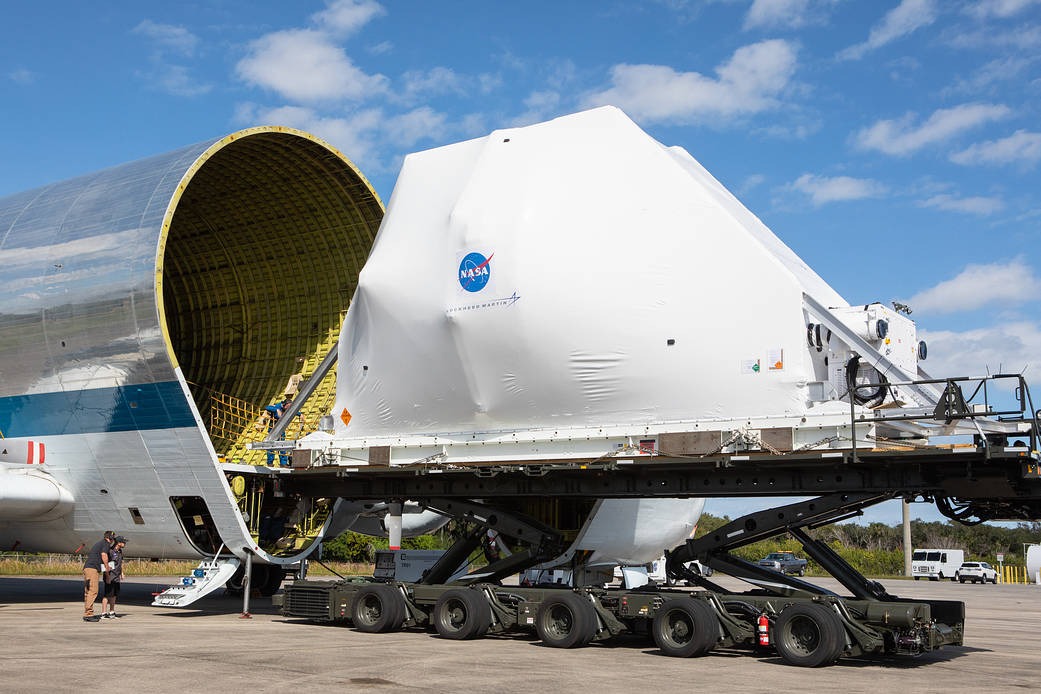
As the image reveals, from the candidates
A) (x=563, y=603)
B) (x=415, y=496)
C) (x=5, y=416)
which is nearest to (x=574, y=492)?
(x=563, y=603)

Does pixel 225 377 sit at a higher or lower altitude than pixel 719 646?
higher

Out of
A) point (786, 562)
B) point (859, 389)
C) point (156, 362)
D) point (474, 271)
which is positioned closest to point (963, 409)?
→ point (859, 389)

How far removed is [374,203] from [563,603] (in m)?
13.6

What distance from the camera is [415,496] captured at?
18734mm

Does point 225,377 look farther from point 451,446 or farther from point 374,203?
point 451,446

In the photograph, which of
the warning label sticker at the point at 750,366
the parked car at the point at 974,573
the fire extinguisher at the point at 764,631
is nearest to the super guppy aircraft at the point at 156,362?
the fire extinguisher at the point at 764,631

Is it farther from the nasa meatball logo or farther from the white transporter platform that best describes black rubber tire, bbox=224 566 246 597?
the nasa meatball logo

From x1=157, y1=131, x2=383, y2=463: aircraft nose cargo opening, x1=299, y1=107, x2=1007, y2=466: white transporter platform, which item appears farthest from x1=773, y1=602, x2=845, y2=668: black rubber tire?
x1=157, y1=131, x2=383, y2=463: aircraft nose cargo opening

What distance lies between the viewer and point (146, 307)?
70.1ft

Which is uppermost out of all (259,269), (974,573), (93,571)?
(259,269)

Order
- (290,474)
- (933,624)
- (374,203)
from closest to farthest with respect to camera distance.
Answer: (933,624), (290,474), (374,203)

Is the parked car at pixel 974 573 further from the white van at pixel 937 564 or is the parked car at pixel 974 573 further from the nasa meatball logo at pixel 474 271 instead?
the nasa meatball logo at pixel 474 271

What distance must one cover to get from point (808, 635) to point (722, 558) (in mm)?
2465

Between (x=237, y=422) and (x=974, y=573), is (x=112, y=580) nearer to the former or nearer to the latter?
(x=237, y=422)
